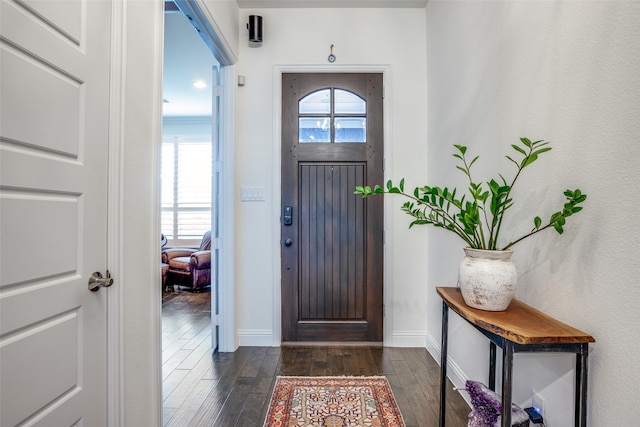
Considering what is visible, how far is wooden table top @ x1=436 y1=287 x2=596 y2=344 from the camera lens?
0.90 meters

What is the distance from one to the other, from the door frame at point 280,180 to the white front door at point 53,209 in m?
1.55

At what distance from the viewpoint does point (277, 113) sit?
2.60m

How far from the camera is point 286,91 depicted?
263 cm

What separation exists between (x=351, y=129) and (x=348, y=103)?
24 centimetres

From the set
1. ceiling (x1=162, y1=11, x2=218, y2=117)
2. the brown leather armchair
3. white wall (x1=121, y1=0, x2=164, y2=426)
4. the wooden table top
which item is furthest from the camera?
the brown leather armchair

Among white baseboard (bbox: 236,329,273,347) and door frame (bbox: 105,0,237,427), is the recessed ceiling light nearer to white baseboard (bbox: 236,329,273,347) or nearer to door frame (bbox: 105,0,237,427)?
door frame (bbox: 105,0,237,427)

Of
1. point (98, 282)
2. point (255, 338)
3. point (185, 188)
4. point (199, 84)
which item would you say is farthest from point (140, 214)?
point (185, 188)

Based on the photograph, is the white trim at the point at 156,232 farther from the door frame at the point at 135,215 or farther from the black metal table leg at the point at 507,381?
the black metal table leg at the point at 507,381

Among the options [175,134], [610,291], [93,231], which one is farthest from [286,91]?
[175,134]

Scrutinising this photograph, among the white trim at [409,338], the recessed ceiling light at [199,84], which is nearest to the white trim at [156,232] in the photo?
the white trim at [409,338]

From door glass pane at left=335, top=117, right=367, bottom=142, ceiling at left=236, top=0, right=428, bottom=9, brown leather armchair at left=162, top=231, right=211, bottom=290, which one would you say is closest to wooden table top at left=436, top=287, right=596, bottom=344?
door glass pane at left=335, top=117, right=367, bottom=142

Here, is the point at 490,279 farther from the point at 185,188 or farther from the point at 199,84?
the point at 185,188

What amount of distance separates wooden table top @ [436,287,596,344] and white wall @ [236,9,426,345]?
57.3 inches

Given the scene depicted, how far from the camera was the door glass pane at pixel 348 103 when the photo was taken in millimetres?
2635
